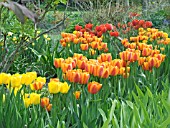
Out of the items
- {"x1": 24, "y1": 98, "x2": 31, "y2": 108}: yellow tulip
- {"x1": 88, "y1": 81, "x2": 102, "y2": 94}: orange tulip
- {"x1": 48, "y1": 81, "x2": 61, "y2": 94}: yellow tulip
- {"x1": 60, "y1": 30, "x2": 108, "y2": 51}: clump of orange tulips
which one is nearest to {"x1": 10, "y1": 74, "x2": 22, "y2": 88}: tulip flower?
{"x1": 24, "y1": 98, "x2": 31, "y2": 108}: yellow tulip

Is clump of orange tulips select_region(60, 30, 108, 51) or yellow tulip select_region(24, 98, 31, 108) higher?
clump of orange tulips select_region(60, 30, 108, 51)

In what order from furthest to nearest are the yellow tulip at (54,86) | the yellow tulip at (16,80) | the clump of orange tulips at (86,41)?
1. the clump of orange tulips at (86,41)
2. the yellow tulip at (16,80)
3. the yellow tulip at (54,86)

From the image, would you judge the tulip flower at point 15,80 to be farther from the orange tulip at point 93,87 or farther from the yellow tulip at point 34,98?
the orange tulip at point 93,87

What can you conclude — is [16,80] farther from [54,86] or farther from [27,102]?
[54,86]

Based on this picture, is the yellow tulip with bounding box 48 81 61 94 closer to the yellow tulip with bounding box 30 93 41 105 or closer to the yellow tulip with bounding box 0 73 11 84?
the yellow tulip with bounding box 30 93 41 105

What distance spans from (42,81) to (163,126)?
84 cm

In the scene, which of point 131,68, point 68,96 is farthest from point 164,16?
point 68,96

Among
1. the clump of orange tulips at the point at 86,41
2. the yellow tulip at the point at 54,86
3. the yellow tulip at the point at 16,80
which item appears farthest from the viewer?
the clump of orange tulips at the point at 86,41

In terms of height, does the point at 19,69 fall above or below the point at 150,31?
below

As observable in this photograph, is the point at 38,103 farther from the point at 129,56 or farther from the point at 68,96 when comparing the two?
the point at 129,56

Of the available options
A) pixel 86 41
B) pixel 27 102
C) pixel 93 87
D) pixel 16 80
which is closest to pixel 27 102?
pixel 27 102

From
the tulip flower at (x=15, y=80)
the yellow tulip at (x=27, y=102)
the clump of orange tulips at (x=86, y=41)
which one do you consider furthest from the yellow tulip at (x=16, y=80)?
the clump of orange tulips at (x=86, y=41)

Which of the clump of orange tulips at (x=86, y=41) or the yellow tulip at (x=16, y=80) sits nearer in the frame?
the yellow tulip at (x=16, y=80)

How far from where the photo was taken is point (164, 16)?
11.5 metres
